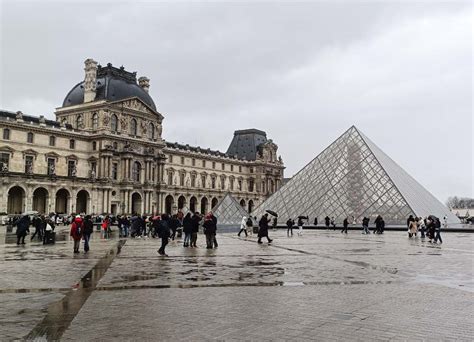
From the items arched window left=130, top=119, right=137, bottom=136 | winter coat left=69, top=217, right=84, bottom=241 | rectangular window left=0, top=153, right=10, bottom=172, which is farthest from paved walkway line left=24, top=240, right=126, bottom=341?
→ arched window left=130, top=119, right=137, bottom=136

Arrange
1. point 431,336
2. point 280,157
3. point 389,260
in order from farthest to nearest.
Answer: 1. point 280,157
2. point 389,260
3. point 431,336

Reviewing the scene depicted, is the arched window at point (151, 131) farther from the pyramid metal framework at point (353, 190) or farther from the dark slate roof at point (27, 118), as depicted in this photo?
the pyramid metal framework at point (353, 190)

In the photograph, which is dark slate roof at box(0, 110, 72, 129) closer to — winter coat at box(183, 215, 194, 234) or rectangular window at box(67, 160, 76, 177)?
rectangular window at box(67, 160, 76, 177)

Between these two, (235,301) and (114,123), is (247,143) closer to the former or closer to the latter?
(114,123)

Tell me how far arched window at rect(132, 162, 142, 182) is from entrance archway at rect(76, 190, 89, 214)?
7.77 metres

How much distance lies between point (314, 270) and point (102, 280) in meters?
4.66

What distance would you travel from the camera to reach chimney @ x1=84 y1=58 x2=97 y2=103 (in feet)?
222

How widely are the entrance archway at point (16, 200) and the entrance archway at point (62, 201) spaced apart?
17.2ft

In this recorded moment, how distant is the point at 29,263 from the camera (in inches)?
495

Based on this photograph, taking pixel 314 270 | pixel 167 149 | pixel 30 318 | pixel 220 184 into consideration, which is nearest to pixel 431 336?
pixel 30 318

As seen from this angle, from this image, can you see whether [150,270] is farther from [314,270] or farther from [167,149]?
[167,149]

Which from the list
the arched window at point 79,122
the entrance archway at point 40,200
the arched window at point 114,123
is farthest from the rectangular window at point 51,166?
the arched window at point 114,123

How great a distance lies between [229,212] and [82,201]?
27.8 meters

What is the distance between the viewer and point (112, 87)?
6844 cm
